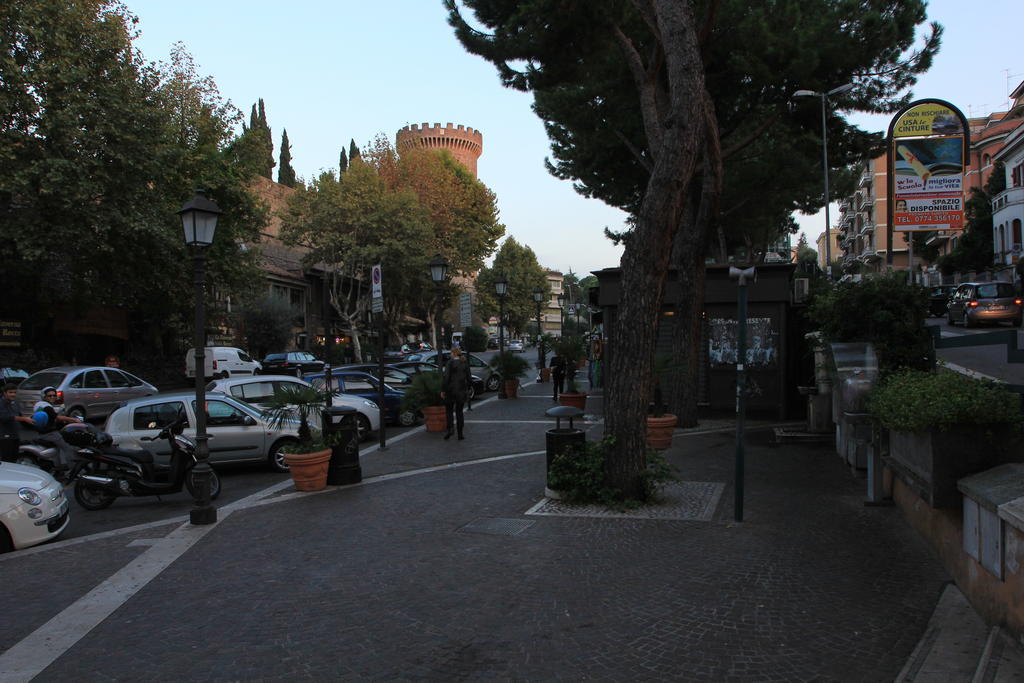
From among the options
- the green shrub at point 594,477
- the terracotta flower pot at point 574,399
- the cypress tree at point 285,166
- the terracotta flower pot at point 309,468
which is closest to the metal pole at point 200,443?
the terracotta flower pot at point 309,468

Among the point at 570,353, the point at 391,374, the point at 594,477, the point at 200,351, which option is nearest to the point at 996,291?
the point at 570,353

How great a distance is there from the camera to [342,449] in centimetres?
987

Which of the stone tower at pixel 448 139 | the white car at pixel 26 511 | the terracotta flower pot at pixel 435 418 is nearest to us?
the white car at pixel 26 511

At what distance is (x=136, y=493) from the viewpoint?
362 inches

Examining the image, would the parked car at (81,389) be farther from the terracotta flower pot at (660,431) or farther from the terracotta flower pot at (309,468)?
the terracotta flower pot at (660,431)

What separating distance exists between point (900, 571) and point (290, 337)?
38251mm

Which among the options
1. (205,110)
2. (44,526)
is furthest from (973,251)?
(44,526)

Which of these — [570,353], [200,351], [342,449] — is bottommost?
[342,449]

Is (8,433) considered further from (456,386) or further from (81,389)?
(81,389)

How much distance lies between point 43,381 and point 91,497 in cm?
1019

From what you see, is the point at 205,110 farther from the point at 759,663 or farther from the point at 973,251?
the point at 973,251

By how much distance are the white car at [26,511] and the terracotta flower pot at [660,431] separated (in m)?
8.13

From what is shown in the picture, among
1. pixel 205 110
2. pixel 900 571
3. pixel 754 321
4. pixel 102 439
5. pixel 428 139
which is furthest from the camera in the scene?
pixel 428 139

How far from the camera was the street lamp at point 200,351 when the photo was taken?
804 cm
